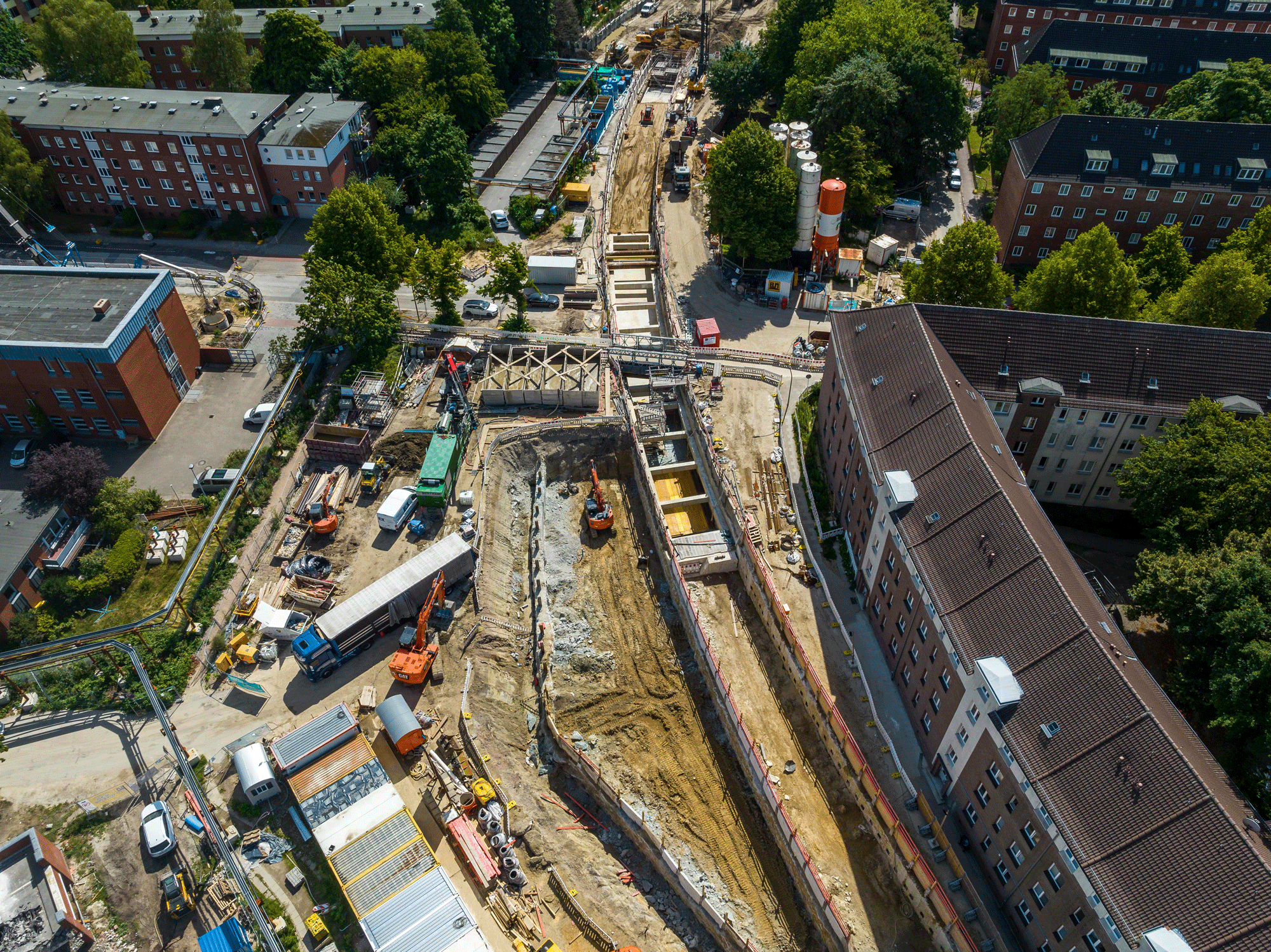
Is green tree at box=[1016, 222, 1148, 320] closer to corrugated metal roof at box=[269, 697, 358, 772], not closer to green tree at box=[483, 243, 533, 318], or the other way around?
green tree at box=[483, 243, 533, 318]

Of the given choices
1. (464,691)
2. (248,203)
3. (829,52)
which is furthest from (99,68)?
(464,691)

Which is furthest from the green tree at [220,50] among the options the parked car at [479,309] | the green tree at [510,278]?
the green tree at [510,278]

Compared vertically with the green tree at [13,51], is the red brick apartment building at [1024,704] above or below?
below

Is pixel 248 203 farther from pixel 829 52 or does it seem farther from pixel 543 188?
pixel 829 52

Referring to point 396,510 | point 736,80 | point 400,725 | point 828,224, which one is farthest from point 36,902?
point 736,80

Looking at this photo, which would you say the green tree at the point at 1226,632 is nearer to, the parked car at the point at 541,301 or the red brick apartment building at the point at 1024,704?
the red brick apartment building at the point at 1024,704

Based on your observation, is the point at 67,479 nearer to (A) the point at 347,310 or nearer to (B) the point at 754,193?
(A) the point at 347,310
